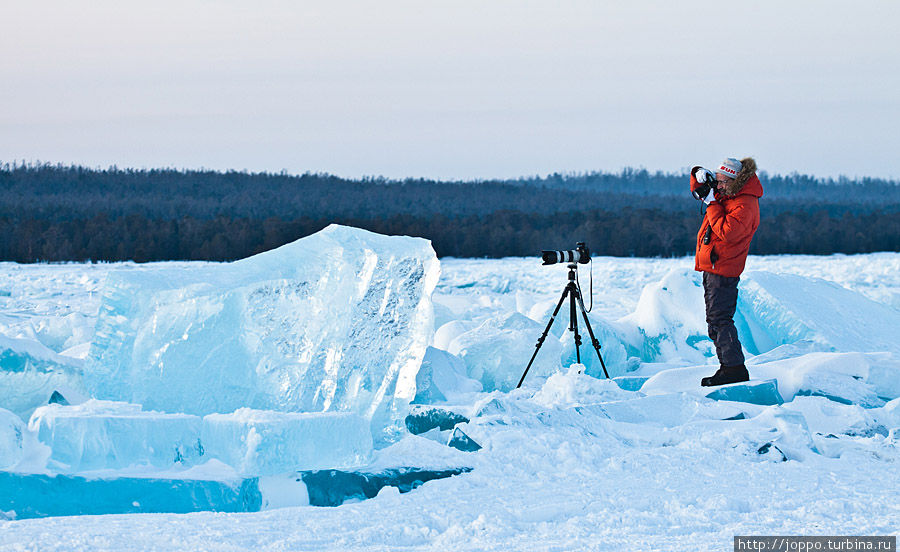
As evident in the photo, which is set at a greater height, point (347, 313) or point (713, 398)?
point (347, 313)

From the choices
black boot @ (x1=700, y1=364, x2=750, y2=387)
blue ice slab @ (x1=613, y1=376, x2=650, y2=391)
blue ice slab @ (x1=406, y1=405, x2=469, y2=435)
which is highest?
Answer: black boot @ (x1=700, y1=364, x2=750, y2=387)

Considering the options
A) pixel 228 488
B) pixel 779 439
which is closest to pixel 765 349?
pixel 779 439

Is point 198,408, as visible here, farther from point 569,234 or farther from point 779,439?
point 569,234

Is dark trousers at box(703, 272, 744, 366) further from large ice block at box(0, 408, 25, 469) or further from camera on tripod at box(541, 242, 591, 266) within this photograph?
large ice block at box(0, 408, 25, 469)

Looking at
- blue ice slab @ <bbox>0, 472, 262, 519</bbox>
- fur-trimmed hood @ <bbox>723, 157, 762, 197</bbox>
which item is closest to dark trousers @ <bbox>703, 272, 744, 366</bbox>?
fur-trimmed hood @ <bbox>723, 157, 762, 197</bbox>

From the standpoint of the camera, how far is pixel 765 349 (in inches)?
273

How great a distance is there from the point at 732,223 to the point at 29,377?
3962mm

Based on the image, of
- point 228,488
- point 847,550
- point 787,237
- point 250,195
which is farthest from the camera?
point 250,195

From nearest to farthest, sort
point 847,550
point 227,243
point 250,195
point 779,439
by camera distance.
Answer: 1. point 847,550
2. point 779,439
3. point 227,243
4. point 250,195

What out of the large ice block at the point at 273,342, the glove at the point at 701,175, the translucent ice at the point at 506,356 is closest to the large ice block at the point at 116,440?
the large ice block at the point at 273,342

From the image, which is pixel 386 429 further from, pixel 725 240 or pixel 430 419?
pixel 725 240

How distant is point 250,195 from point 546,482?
168 ft

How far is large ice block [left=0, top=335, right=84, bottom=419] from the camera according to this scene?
492 centimetres

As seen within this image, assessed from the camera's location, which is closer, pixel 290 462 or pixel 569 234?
pixel 290 462
